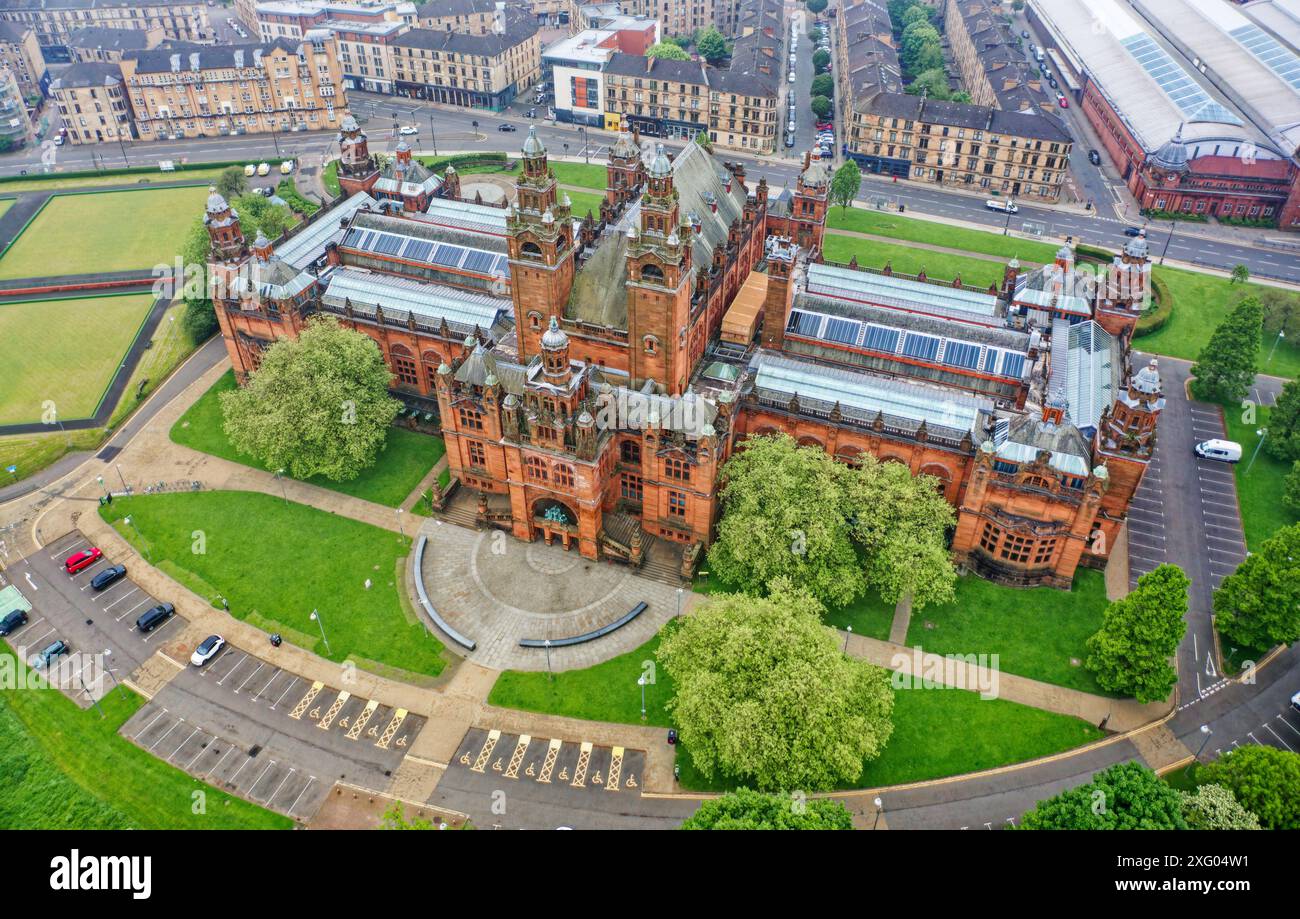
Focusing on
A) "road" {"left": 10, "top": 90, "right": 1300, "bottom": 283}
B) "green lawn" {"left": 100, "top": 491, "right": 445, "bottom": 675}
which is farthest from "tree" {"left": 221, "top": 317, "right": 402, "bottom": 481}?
"road" {"left": 10, "top": 90, "right": 1300, "bottom": 283}

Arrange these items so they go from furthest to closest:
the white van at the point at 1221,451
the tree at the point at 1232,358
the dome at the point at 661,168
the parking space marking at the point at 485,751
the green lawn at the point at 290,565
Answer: the tree at the point at 1232,358 < the white van at the point at 1221,451 < the green lawn at the point at 290,565 < the dome at the point at 661,168 < the parking space marking at the point at 485,751

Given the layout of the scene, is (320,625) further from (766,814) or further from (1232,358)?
(1232,358)

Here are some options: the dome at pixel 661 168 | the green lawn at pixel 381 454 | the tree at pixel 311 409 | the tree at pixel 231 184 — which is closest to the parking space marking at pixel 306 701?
the green lawn at pixel 381 454

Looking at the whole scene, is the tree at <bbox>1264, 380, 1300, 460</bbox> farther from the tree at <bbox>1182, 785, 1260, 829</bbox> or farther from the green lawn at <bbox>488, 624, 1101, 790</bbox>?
the tree at <bbox>1182, 785, 1260, 829</bbox>

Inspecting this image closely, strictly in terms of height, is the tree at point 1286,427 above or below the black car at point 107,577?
above

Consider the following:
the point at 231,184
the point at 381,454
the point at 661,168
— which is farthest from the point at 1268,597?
the point at 231,184

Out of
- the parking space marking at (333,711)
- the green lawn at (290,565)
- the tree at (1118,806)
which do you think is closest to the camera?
the tree at (1118,806)

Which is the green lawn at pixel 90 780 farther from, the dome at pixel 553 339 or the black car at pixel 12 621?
the dome at pixel 553 339
